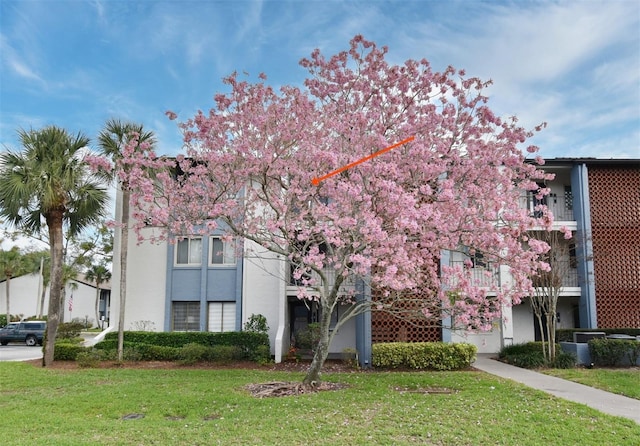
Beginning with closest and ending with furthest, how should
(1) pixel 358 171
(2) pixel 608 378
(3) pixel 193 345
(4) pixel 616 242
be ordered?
(1) pixel 358 171 → (2) pixel 608 378 → (3) pixel 193 345 → (4) pixel 616 242

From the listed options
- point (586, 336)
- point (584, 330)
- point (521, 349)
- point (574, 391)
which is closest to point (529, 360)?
point (521, 349)

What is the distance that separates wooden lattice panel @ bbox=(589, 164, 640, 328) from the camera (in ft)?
65.2

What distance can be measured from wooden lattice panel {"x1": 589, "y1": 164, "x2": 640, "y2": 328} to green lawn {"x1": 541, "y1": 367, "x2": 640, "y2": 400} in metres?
4.73

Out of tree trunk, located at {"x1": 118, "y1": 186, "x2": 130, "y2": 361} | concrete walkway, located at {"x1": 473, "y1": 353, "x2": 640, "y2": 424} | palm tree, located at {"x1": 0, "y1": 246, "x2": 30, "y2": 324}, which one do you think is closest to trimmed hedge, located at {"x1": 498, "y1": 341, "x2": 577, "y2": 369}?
concrete walkway, located at {"x1": 473, "y1": 353, "x2": 640, "y2": 424}

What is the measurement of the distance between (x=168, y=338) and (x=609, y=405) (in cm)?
1340

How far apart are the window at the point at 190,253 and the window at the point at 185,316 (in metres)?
1.60

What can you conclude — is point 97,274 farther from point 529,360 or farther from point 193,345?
point 529,360

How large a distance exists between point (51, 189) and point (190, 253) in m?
5.71

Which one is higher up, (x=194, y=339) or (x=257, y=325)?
(x=257, y=325)

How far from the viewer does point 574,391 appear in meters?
11.6

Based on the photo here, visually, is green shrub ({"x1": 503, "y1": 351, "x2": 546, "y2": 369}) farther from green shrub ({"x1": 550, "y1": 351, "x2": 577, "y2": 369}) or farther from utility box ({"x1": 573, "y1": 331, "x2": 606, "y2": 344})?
utility box ({"x1": 573, "y1": 331, "x2": 606, "y2": 344})

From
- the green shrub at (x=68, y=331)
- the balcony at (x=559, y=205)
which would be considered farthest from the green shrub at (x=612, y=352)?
the green shrub at (x=68, y=331)

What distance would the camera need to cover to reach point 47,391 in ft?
38.3

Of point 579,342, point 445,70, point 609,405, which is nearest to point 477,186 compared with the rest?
point 445,70
